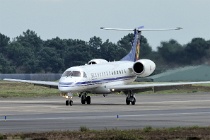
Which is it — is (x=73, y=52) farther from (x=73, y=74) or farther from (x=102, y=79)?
(x=73, y=74)

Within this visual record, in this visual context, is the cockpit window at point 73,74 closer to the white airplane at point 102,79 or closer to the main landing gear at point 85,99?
the white airplane at point 102,79

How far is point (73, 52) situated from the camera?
123 m

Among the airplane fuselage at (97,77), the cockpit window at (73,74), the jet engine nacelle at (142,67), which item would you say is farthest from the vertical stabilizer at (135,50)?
the cockpit window at (73,74)

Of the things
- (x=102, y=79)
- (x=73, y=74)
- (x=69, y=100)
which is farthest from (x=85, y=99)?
(x=69, y=100)

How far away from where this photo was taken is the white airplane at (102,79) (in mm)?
52094

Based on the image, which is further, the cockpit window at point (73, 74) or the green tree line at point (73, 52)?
the green tree line at point (73, 52)

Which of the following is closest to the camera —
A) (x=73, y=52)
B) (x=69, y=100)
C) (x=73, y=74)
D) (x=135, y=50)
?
(x=69, y=100)

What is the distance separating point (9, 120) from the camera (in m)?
36.1

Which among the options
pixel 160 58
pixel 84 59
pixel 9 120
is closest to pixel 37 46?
pixel 84 59

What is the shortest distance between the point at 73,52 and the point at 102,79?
6821 centimetres

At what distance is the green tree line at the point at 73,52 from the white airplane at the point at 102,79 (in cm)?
976

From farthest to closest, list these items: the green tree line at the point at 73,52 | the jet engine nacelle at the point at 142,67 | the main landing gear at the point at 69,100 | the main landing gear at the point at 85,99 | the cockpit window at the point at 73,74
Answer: the green tree line at the point at 73,52 < the jet engine nacelle at the point at 142,67 < the main landing gear at the point at 85,99 < the cockpit window at the point at 73,74 < the main landing gear at the point at 69,100

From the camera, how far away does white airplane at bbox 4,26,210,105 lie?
5209 centimetres

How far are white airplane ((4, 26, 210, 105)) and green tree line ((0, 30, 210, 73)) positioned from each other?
32.0ft
